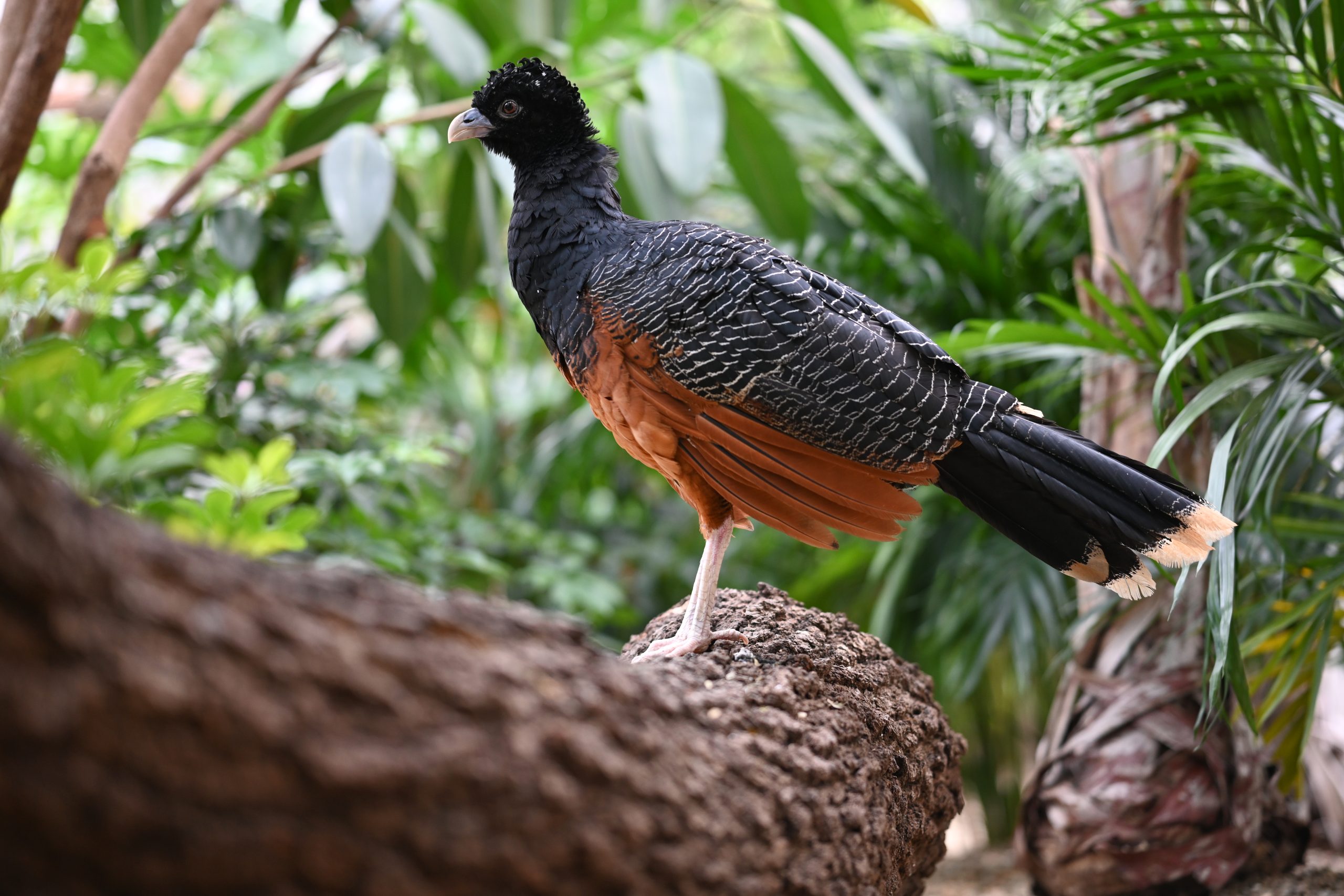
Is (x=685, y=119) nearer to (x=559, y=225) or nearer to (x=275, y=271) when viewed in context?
(x=559, y=225)

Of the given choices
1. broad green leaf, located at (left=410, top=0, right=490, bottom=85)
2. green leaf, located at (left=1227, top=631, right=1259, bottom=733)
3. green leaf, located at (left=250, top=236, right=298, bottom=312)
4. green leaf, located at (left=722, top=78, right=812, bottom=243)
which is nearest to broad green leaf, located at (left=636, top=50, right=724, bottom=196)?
green leaf, located at (left=722, top=78, right=812, bottom=243)

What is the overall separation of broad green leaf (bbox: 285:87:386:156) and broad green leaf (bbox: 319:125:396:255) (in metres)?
0.67

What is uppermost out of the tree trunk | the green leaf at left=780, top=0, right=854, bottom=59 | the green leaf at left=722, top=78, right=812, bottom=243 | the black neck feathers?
the green leaf at left=780, top=0, right=854, bottom=59

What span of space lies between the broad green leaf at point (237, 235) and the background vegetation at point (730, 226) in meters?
0.01

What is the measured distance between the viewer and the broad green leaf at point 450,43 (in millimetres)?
3693

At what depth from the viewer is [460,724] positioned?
108 cm

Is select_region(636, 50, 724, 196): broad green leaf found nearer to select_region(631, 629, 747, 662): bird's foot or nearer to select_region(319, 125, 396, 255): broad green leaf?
select_region(319, 125, 396, 255): broad green leaf

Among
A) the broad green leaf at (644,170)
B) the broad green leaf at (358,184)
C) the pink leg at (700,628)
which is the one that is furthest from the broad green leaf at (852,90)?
the pink leg at (700,628)

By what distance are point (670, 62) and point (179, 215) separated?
1.99m

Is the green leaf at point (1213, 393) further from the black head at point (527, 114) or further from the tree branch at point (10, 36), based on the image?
the tree branch at point (10, 36)

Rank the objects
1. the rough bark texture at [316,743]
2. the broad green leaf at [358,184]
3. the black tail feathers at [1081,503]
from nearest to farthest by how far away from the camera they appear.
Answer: the rough bark texture at [316,743] → the black tail feathers at [1081,503] → the broad green leaf at [358,184]

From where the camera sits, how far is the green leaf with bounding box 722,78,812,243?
410cm

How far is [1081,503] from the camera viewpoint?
6.79 feet

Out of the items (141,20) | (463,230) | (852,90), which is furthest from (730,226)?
(141,20)
